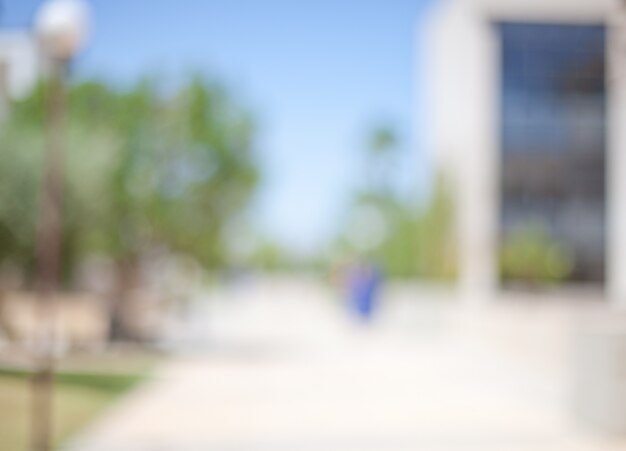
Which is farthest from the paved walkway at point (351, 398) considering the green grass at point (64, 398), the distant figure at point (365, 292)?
the distant figure at point (365, 292)

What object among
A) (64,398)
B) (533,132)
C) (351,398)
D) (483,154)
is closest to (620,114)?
(351,398)

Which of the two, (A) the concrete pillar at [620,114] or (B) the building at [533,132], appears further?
(B) the building at [533,132]

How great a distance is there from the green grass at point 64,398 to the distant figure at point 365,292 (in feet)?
31.9

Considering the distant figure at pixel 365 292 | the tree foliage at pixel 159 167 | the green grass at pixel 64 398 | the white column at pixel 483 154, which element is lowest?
the green grass at pixel 64 398

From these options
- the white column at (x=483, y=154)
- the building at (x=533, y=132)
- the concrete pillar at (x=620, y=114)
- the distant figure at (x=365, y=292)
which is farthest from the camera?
the building at (x=533, y=132)

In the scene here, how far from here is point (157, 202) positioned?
1711 centimetres

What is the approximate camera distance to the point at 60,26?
23.9 ft

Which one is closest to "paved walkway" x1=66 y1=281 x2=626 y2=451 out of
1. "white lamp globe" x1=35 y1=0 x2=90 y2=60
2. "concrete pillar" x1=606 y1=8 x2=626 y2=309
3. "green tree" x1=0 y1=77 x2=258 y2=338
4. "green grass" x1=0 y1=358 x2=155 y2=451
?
"green grass" x1=0 y1=358 x2=155 y2=451

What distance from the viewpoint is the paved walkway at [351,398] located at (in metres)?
8.30

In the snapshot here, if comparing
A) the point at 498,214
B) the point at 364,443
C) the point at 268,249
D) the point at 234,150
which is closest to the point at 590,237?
the point at 498,214

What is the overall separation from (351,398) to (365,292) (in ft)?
38.4

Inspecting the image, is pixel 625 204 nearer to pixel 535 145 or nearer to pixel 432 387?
pixel 432 387

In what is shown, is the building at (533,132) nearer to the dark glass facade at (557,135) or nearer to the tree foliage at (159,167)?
the dark glass facade at (557,135)

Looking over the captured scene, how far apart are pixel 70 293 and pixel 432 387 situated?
815 cm
